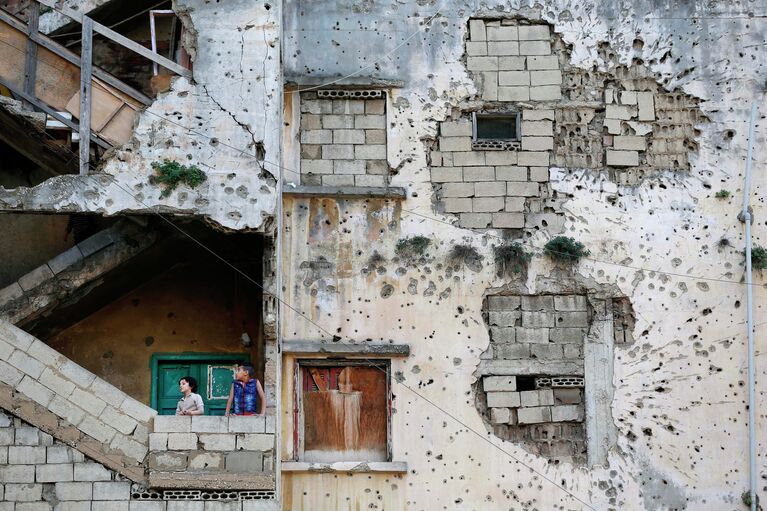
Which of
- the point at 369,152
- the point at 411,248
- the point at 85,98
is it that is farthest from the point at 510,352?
the point at 85,98

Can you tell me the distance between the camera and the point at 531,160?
15.9 metres

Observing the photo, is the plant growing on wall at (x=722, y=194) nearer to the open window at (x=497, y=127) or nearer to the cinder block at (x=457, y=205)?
the open window at (x=497, y=127)

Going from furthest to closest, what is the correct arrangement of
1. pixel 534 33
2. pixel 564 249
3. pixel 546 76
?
pixel 534 33, pixel 546 76, pixel 564 249

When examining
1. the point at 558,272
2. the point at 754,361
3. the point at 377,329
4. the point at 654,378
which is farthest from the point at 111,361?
the point at 754,361

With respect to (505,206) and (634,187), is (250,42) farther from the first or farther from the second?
(634,187)

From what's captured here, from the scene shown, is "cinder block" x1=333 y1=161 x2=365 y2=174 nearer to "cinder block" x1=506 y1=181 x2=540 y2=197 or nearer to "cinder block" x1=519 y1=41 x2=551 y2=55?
"cinder block" x1=506 y1=181 x2=540 y2=197

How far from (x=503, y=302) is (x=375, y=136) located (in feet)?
8.81

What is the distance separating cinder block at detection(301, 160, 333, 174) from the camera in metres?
15.7

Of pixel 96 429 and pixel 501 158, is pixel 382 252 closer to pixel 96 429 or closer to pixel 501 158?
pixel 501 158

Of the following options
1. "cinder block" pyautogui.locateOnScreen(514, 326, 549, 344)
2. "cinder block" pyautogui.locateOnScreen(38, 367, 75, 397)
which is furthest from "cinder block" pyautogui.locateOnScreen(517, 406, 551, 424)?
"cinder block" pyautogui.locateOnScreen(38, 367, 75, 397)

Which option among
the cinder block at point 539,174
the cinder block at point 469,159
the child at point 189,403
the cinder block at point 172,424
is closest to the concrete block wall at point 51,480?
the cinder block at point 172,424

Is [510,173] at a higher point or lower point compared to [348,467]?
higher

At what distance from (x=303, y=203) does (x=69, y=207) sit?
3.09m

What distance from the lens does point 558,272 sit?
15.6 metres
